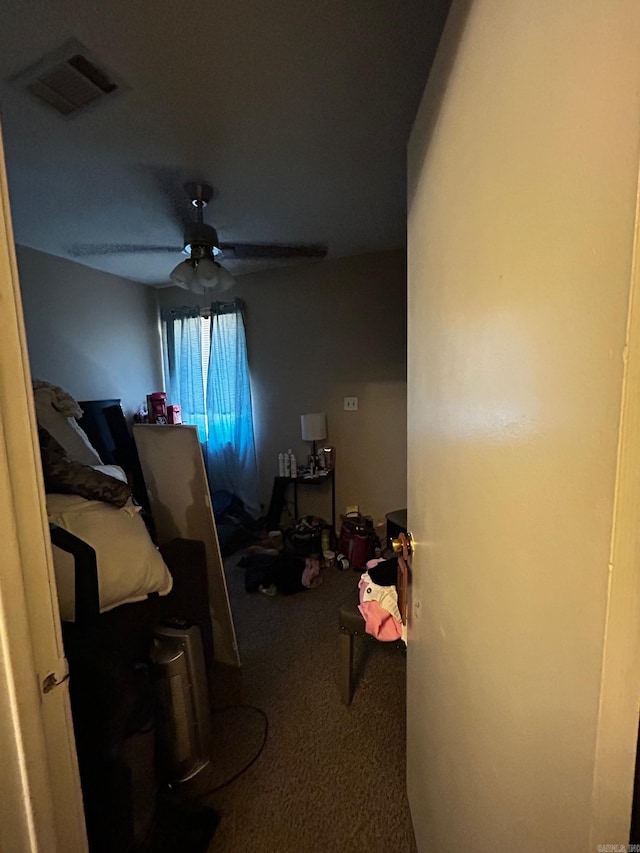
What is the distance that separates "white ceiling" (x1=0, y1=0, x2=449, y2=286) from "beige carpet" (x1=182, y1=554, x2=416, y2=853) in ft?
8.30

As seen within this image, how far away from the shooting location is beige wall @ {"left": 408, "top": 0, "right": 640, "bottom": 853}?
12.2 inches

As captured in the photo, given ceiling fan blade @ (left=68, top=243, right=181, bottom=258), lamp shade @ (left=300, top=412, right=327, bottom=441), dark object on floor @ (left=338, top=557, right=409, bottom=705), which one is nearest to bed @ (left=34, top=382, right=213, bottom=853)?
dark object on floor @ (left=338, top=557, right=409, bottom=705)

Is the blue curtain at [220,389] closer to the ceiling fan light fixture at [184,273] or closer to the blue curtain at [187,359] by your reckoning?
the blue curtain at [187,359]

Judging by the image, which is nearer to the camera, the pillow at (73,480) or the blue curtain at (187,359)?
the pillow at (73,480)

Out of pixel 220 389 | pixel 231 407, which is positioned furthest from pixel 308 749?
pixel 220 389

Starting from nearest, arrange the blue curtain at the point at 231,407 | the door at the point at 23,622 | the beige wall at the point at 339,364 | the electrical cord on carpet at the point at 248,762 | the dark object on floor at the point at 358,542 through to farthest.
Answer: the door at the point at 23,622
the electrical cord on carpet at the point at 248,762
the dark object on floor at the point at 358,542
the beige wall at the point at 339,364
the blue curtain at the point at 231,407

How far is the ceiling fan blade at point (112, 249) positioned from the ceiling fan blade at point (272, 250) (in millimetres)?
380

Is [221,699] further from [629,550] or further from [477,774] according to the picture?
[629,550]

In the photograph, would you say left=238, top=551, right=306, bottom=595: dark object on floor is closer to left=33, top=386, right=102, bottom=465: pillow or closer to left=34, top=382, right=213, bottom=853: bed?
left=34, top=382, right=213, bottom=853: bed

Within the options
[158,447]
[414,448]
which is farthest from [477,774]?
[158,447]

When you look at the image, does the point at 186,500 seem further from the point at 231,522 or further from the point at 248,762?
the point at 231,522

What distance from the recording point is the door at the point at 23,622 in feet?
1.58

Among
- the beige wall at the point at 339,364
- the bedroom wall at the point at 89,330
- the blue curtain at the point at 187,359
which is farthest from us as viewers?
the blue curtain at the point at 187,359

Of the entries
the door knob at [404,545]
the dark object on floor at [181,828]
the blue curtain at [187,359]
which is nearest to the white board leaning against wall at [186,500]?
the dark object on floor at [181,828]
